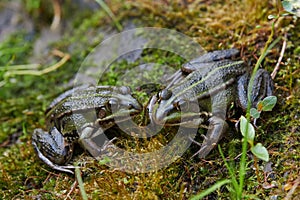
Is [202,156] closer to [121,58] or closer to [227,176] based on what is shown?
[227,176]

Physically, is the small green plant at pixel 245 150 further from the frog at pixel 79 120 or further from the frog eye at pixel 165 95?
the frog at pixel 79 120

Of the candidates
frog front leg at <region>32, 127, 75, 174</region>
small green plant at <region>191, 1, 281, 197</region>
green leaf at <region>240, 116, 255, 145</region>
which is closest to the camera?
small green plant at <region>191, 1, 281, 197</region>

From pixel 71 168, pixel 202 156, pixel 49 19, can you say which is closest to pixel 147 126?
pixel 202 156

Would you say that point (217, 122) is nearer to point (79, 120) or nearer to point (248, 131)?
point (248, 131)

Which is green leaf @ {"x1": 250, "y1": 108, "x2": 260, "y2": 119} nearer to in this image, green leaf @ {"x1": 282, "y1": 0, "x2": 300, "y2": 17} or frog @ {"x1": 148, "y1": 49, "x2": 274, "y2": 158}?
frog @ {"x1": 148, "y1": 49, "x2": 274, "y2": 158}

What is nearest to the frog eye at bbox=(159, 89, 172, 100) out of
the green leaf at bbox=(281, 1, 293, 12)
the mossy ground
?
the mossy ground

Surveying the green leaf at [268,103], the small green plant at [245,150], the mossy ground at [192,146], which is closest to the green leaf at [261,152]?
the small green plant at [245,150]

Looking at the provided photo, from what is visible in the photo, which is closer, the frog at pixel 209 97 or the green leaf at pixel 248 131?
the green leaf at pixel 248 131
